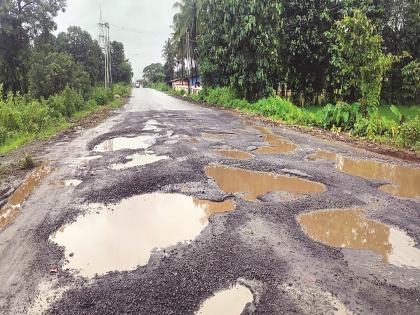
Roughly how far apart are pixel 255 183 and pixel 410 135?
4.81 meters

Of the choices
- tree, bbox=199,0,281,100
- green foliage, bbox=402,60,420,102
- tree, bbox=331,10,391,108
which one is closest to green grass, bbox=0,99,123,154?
tree, bbox=331,10,391,108

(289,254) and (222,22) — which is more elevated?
(222,22)

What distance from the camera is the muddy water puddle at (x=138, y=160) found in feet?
23.3

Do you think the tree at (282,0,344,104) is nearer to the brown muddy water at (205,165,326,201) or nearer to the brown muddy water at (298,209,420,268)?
the brown muddy water at (205,165,326,201)

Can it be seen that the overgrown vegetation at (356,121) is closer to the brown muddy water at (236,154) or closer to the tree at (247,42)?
the tree at (247,42)

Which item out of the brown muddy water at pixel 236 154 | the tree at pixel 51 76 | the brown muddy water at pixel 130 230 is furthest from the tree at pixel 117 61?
the brown muddy water at pixel 130 230

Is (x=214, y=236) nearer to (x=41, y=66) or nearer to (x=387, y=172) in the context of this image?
(x=387, y=172)

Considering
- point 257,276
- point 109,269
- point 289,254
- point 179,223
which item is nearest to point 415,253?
point 289,254

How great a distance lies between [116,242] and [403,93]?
2365 centimetres

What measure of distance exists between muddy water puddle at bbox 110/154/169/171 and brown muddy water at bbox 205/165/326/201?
122cm

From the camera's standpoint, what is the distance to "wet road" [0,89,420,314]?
117 inches

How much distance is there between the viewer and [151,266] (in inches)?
136

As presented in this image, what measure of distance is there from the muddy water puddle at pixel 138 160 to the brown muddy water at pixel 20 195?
48.0 inches

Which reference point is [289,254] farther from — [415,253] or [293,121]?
[293,121]
